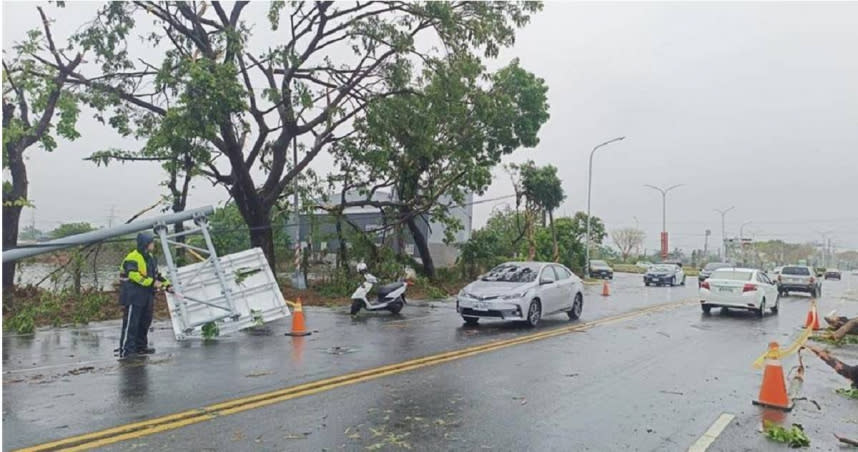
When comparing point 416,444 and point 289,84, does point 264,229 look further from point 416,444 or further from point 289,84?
point 416,444

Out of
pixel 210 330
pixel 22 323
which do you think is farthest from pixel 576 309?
pixel 22 323

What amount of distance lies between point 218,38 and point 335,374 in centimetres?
1354

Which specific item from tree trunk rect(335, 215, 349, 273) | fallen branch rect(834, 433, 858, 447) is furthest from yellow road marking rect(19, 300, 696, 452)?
tree trunk rect(335, 215, 349, 273)

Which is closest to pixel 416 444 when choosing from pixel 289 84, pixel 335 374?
pixel 335 374

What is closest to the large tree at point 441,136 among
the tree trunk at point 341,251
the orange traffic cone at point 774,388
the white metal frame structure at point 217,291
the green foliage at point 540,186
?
the tree trunk at point 341,251

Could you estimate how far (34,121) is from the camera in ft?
56.0

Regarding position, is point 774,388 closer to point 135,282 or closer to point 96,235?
point 135,282

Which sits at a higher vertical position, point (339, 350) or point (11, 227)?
point (11, 227)

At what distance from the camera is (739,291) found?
18078 mm

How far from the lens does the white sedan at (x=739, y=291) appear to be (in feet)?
59.1

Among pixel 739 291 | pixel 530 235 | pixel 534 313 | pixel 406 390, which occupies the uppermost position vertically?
pixel 530 235

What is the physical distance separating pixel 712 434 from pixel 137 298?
8368mm

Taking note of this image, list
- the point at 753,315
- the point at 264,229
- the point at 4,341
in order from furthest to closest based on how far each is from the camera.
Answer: the point at 264,229
the point at 753,315
the point at 4,341

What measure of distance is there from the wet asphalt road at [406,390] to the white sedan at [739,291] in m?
4.95
